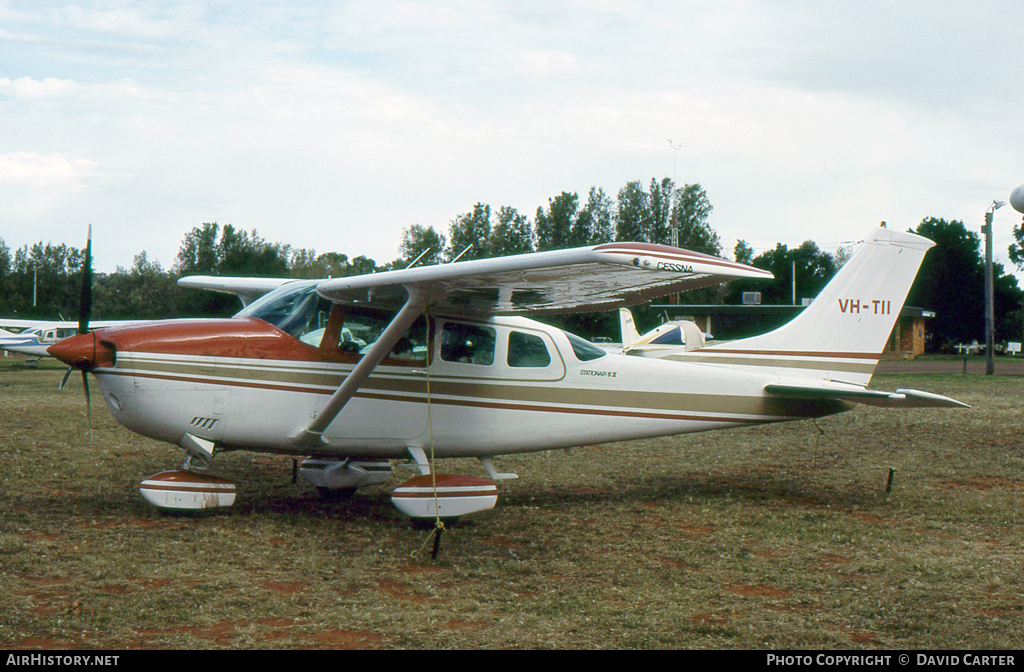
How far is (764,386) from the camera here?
28.8 ft

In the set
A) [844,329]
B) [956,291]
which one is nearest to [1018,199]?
[844,329]

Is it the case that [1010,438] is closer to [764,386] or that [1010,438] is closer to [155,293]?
[764,386]

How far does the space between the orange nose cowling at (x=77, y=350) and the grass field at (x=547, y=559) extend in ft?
4.57

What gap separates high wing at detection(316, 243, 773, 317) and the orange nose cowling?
1912 mm

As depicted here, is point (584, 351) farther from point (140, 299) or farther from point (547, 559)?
point (140, 299)

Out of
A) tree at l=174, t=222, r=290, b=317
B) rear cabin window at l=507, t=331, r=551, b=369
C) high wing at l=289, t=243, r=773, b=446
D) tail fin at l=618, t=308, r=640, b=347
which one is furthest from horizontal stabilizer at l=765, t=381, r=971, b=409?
tree at l=174, t=222, r=290, b=317

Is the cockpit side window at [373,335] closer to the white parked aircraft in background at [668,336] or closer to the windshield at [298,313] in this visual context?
the windshield at [298,313]

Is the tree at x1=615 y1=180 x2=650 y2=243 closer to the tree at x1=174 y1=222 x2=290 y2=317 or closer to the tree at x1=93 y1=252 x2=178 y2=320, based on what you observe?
the tree at x1=174 y1=222 x2=290 y2=317

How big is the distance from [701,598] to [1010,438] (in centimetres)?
1026

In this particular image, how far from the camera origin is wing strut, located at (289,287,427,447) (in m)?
6.62

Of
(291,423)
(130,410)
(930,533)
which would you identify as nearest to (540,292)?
(291,423)

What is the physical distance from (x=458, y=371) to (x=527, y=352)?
766 mm

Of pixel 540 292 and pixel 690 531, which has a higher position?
pixel 540 292

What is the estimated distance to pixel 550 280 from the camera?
616 cm
